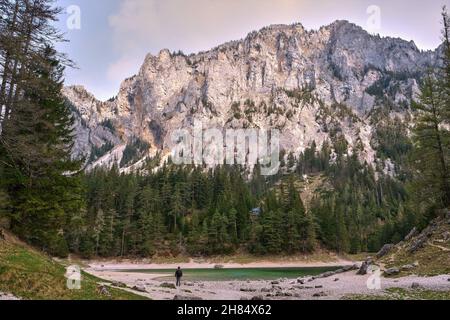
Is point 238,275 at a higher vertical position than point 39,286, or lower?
lower

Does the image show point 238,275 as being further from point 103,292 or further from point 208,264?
point 103,292

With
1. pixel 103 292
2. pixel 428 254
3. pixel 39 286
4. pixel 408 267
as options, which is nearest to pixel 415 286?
pixel 408 267

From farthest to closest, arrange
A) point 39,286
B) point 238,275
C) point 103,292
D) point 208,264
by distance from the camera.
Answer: point 208,264, point 238,275, point 103,292, point 39,286

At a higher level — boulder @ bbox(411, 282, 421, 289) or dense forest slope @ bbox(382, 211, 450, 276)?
dense forest slope @ bbox(382, 211, 450, 276)

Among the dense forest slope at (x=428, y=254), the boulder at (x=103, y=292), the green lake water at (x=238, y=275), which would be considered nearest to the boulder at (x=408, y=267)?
the dense forest slope at (x=428, y=254)

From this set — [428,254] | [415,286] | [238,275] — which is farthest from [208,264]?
[415,286]

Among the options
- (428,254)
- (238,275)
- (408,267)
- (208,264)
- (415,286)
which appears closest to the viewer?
(415,286)

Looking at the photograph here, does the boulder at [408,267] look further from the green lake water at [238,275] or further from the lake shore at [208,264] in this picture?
the lake shore at [208,264]

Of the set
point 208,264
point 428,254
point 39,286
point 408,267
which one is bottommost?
point 208,264

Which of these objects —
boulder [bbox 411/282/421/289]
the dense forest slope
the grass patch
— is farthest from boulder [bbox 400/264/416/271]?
the grass patch

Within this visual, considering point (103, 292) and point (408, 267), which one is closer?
point (103, 292)

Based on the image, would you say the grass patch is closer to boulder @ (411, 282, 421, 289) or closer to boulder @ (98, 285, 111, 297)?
boulder @ (98, 285, 111, 297)

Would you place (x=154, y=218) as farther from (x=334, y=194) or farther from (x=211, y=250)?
(x=334, y=194)

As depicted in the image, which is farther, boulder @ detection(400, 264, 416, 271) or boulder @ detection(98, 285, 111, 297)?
boulder @ detection(400, 264, 416, 271)
